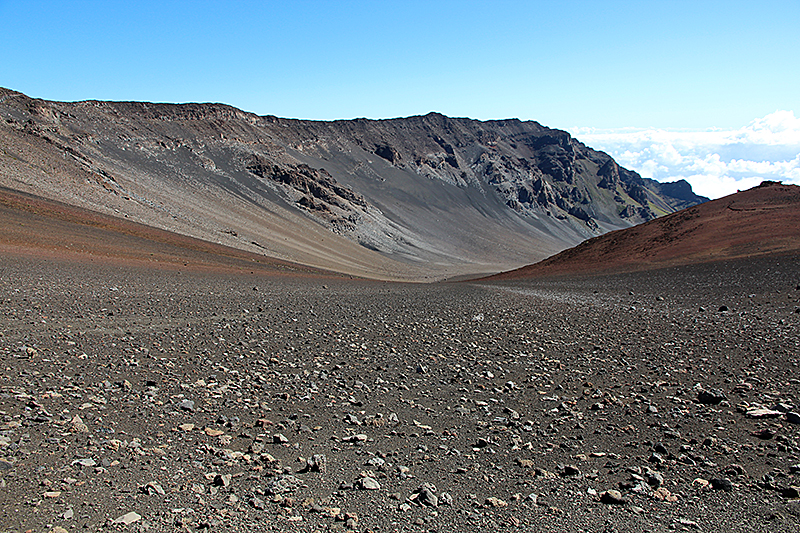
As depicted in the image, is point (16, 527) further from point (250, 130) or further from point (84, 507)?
point (250, 130)

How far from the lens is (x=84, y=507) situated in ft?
14.2

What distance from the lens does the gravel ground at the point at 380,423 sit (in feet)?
15.7

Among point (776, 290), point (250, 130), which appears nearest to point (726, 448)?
point (776, 290)

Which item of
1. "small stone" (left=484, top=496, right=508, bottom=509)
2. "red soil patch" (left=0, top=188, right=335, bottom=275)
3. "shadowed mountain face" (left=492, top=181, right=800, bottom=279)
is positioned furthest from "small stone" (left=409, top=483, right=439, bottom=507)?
"shadowed mountain face" (left=492, top=181, right=800, bottom=279)

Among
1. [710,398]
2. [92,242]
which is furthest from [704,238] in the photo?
[92,242]

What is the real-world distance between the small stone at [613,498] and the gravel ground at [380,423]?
2 cm

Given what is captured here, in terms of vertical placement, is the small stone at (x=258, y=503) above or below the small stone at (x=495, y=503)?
below

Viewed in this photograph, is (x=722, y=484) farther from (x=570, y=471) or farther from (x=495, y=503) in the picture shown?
(x=495, y=503)

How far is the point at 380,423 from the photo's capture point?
7.19 meters

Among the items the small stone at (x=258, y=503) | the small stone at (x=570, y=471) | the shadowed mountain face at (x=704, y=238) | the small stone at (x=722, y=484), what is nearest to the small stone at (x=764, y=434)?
the small stone at (x=722, y=484)

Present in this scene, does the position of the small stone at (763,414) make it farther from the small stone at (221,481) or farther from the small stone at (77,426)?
the small stone at (77,426)

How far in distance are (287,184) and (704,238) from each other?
80.4 metres

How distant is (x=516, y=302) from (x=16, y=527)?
19801 millimetres

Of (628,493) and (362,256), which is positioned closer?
(628,493)
